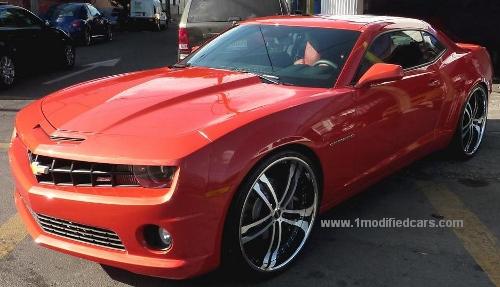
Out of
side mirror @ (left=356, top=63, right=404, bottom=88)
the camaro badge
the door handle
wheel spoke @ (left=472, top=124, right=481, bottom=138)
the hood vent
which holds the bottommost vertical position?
wheel spoke @ (left=472, top=124, right=481, bottom=138)

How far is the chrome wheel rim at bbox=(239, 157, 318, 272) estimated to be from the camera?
290cm

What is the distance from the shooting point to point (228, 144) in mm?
2656

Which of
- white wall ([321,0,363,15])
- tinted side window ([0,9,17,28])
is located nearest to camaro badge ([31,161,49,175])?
tinted side window ([0,9,17,28])

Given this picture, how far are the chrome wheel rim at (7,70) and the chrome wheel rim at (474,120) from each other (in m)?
7.47

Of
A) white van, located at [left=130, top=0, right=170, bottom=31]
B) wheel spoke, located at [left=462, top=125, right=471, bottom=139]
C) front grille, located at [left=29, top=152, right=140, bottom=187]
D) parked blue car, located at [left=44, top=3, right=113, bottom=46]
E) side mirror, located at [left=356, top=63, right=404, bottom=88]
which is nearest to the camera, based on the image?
front grille, located at [left=29, top=152, right=140, bottom=187]

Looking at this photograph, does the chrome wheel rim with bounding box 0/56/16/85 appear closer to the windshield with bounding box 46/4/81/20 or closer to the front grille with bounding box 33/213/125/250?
the front grille with bounding box 33/213/125/250

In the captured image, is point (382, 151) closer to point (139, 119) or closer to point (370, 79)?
point (370, 79)

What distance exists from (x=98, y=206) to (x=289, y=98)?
1.29 meters

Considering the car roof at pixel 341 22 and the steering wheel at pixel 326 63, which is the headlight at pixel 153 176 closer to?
the steering wheel at pixel 326 63

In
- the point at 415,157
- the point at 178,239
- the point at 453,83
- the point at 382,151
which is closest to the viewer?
the point at 178,239

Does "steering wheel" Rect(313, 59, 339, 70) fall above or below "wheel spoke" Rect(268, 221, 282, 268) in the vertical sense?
above

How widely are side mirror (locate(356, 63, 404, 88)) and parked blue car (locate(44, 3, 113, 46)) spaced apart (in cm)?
1418

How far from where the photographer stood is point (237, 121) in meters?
2.81

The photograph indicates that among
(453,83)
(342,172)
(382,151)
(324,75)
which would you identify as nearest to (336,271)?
(342,172)
